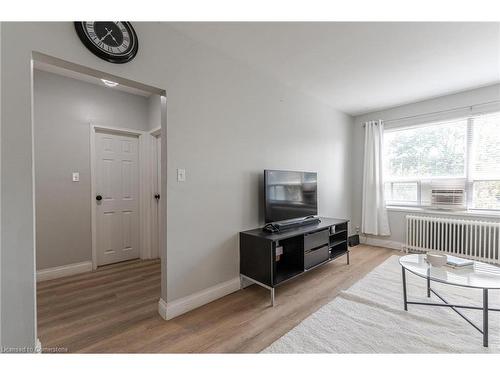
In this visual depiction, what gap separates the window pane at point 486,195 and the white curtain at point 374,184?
1160mm

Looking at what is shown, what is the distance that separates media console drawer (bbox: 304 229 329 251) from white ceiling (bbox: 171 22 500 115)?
192 centimetres

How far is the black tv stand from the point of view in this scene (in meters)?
2.39

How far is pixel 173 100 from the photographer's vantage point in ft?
6.30

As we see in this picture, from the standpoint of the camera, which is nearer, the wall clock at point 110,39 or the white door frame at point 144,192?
the wall clock at point 110,39

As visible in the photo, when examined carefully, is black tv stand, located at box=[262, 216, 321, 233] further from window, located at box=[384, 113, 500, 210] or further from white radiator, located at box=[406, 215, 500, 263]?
window, located at box=[384, 113, 500, 210]

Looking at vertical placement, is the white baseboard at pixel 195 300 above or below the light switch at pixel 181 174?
below

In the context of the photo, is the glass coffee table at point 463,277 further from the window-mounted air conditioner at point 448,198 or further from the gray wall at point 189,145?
the window-mounted air conditioner at point 448,198

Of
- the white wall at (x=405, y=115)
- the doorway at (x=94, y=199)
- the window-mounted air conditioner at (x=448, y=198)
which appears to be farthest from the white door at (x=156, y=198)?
the window-mounted air conditioner at (x=448, y=198)

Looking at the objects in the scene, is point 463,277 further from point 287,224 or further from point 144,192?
point 144,192

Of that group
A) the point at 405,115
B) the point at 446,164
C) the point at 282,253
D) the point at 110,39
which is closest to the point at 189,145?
the point at 110,39

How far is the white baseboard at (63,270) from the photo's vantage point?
2.60 metres

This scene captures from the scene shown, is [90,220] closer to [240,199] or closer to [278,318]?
[240,199]
